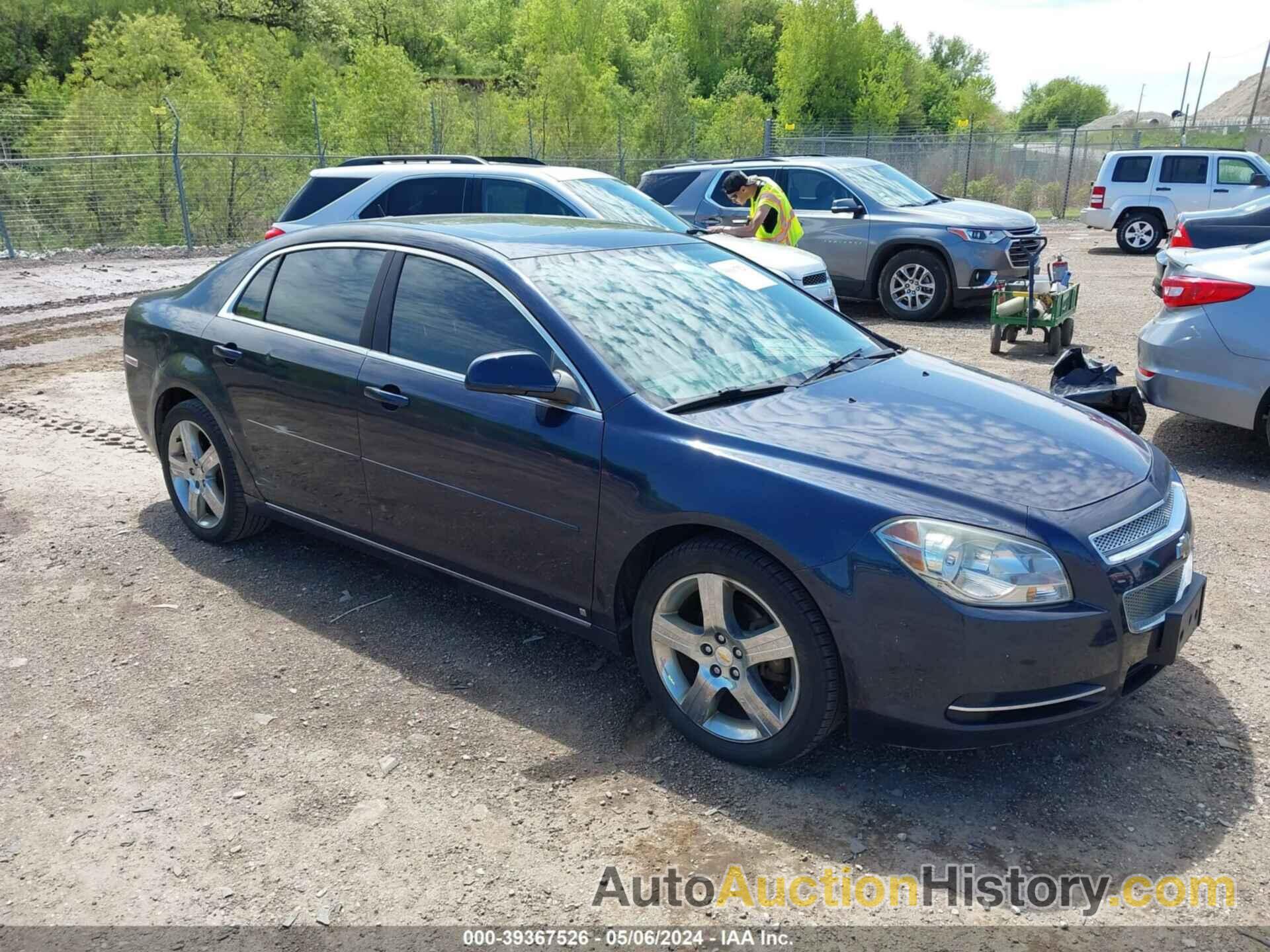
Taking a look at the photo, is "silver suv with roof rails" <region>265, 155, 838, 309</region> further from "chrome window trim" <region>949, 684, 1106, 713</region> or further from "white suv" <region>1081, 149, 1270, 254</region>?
"white suv" <region>1081, 149, 1270, 254</region>

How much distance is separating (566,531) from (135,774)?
1622 mm

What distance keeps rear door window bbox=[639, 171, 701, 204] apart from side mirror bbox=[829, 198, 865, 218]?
1732 millimetres

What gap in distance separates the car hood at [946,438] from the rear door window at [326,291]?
5.49ft

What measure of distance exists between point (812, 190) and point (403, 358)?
9.44m

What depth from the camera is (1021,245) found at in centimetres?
1142

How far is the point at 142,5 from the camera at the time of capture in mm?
50656

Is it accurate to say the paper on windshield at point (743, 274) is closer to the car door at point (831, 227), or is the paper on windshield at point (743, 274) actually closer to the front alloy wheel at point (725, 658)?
the front alloy wheel at point (725, 658)

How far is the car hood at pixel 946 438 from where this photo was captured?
10.1ft

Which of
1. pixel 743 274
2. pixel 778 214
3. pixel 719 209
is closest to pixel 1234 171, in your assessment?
pixel 719 209

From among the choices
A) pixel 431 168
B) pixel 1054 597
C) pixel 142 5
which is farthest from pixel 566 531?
pixel 142 5

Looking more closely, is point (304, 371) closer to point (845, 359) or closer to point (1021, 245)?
point (845, 359)

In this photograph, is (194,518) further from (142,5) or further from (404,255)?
(142,5)

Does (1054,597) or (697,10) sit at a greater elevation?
(697,10)

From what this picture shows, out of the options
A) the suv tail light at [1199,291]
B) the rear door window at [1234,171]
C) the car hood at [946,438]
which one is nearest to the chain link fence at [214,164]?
the rear door window at [1234,171]
